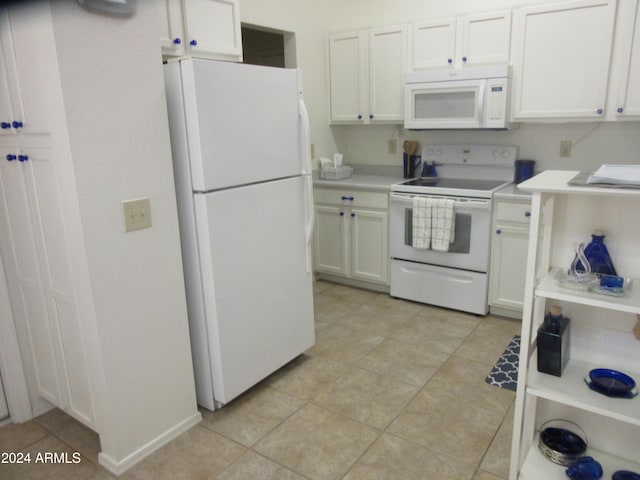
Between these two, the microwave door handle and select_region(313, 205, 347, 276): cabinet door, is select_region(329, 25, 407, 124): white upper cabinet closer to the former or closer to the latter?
the microwave door handle

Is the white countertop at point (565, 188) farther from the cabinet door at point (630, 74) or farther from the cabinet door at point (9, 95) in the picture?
the cabinet door at point (9, 95)

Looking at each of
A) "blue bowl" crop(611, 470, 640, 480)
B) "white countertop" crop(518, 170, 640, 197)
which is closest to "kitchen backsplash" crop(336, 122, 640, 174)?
"white countertop" crop(518, 170, 640, 197)

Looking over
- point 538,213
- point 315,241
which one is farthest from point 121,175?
point 315,241

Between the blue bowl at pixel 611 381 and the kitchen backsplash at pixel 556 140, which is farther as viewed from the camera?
the kitchen backsplash at pixel 556 140

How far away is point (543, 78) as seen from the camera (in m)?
2.92

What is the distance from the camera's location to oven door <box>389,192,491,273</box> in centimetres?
304

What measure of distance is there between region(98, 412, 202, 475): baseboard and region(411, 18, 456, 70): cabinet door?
8.95ft

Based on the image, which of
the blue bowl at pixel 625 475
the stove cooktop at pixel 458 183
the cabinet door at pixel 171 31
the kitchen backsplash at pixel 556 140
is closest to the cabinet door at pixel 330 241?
the stove cooktop at pixel 458 183

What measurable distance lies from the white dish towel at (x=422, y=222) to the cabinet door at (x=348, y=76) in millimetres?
978

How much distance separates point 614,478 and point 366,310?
6.55ft

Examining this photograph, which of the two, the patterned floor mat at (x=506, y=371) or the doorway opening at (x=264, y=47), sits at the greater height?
the doorway opening at (x=264, y=47)

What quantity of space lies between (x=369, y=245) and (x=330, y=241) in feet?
1.20

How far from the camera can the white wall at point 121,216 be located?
1578mm

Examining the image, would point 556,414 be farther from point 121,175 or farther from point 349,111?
point 349,111
